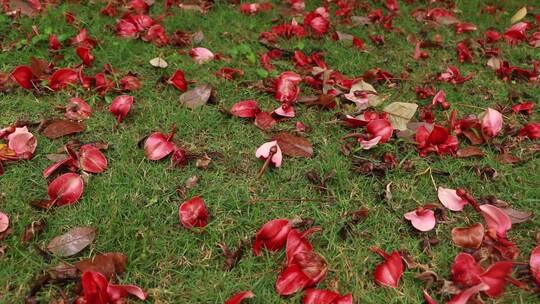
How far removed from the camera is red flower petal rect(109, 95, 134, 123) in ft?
7.46

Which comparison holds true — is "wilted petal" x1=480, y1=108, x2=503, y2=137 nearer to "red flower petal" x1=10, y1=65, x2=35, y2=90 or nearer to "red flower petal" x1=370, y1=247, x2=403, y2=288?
"red flower petal" x1=370, y1=247, x2=403, y2=288

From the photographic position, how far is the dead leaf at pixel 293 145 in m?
2.15

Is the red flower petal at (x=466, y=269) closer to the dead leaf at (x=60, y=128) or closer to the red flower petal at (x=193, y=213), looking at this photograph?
the red flower petal at (x=193, y=213)

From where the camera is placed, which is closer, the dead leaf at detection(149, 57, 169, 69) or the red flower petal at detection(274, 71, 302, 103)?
the red flower petal at detection(274, 71, 302, 103)

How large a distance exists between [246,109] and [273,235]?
0.82m

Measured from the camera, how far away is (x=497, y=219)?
5.93 feet

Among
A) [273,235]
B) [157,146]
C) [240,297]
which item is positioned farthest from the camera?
[157,146]

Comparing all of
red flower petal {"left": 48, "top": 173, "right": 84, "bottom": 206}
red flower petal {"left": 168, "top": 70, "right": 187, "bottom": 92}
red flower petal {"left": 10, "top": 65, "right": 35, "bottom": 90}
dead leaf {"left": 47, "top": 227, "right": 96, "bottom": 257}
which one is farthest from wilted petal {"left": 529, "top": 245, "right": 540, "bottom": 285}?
red flower petal {"left": 10, "top": 65, "right": 35, "bottom": 90}

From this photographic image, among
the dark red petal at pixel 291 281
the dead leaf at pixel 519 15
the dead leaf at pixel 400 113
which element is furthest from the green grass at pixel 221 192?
the dead leaf at pixel 519 15

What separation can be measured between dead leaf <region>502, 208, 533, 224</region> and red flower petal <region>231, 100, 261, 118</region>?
3.78 feet

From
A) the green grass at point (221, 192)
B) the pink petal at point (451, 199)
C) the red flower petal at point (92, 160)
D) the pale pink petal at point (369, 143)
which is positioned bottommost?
the green grass at point (221, 192)

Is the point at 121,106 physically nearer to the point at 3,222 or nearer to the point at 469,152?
the point at 3,222

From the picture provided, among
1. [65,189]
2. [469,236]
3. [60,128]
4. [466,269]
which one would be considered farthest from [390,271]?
[60,128]

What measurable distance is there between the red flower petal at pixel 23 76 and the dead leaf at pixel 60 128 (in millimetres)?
332
